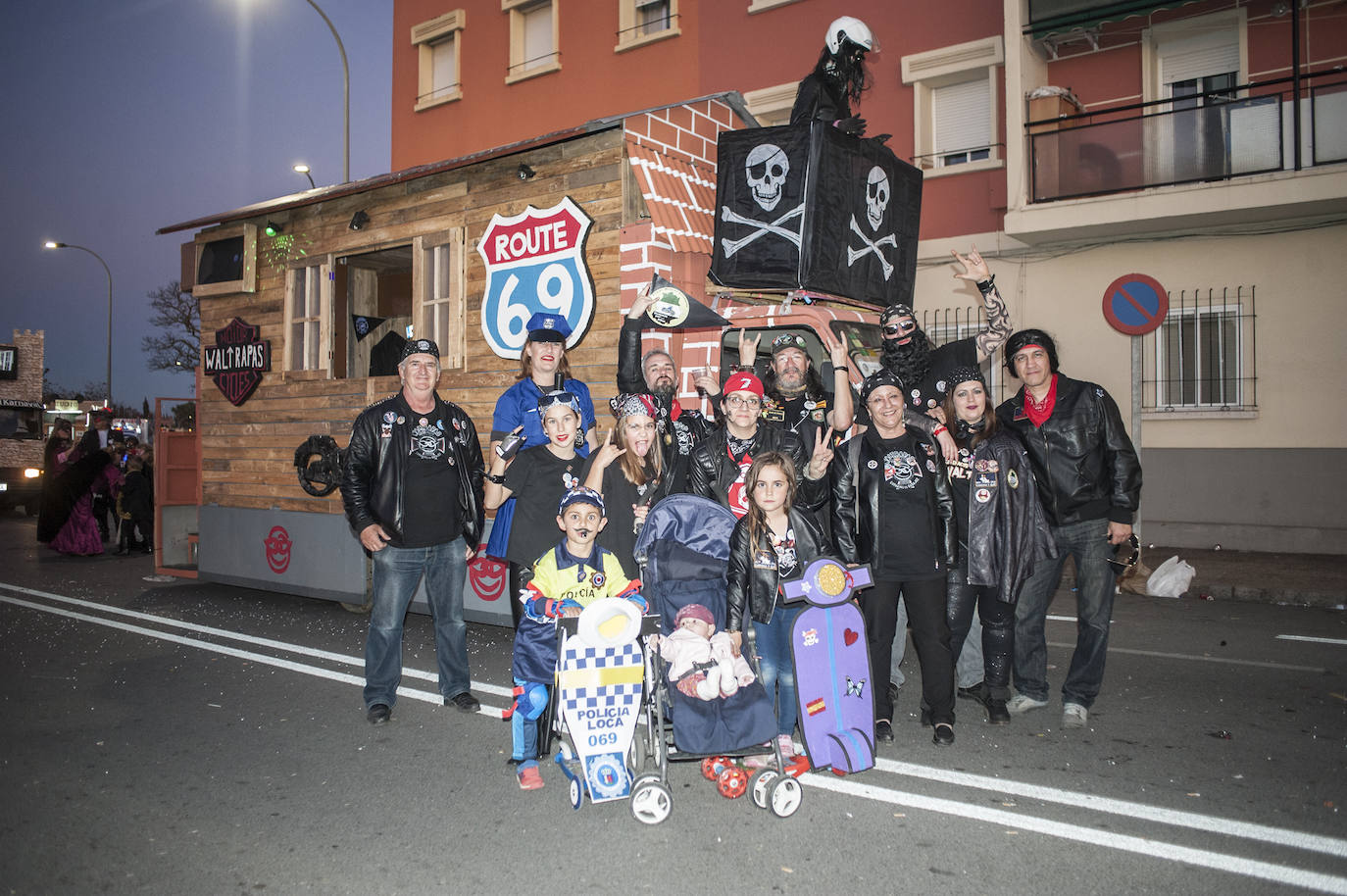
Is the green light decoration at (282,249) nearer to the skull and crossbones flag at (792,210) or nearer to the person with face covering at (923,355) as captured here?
the skull and crossbones flag at (792,210)

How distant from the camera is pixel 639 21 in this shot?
18.3 meters

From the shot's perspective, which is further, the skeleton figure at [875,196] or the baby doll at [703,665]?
the skeleton figure at [875,196]

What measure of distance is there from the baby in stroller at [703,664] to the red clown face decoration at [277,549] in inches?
228

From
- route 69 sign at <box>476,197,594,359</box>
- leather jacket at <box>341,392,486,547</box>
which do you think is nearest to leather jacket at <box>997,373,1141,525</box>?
route 69 sign at <box>476,197,594,359</box>

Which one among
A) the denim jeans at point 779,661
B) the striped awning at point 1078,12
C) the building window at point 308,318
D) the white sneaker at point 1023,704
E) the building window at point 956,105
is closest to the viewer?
the denim jeans at point 779,661

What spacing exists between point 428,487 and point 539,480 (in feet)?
2.71

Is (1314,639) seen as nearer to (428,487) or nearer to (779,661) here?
(779,661)

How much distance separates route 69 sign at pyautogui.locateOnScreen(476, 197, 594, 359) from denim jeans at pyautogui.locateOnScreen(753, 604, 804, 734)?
9.53ft

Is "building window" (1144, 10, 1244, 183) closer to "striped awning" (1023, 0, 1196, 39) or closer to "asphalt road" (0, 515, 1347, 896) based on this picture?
"striped awning" (1023, 0, 1196, 39)

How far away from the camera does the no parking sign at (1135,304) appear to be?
26.9ft

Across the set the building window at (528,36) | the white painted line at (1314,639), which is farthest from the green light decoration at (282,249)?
the building window at (528,36)

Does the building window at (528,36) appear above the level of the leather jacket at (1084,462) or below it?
above

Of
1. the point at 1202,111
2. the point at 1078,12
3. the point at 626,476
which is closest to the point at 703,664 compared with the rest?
the point at 626,476

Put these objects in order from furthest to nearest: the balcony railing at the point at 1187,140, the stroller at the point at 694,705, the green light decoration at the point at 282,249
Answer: the balcony railing at the point at 1187,140 → the green light decoration at the point at 282,249 → the stroller at the point at 694,705
